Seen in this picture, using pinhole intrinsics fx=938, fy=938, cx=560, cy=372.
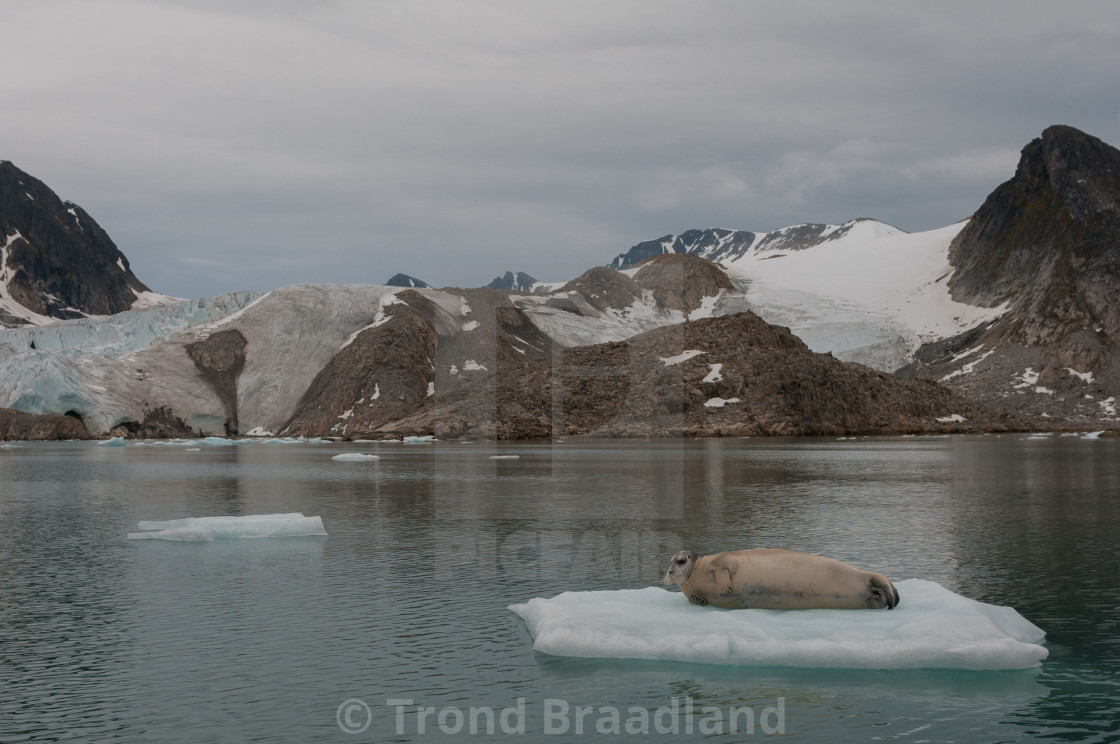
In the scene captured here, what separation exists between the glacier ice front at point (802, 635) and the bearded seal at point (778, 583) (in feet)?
0.78

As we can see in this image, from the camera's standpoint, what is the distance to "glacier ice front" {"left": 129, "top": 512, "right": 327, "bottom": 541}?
31.0 metres

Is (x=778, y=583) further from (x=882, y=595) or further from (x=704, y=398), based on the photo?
(x=704, y=398)

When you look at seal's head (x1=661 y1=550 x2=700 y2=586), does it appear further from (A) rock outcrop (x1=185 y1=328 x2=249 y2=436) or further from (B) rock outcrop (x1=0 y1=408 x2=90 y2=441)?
(A) rock outcrop (x1=185 y1=328 x2=249 y2=436)

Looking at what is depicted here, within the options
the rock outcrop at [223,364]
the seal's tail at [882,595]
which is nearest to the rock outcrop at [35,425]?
the rock outcrop at [223,364]

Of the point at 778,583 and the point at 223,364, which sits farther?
the point at 223,364

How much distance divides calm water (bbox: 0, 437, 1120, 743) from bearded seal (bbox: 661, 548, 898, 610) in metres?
2.57

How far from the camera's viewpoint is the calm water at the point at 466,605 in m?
13.3

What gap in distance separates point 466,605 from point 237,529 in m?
A: 13.9

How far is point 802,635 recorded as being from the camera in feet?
52.3

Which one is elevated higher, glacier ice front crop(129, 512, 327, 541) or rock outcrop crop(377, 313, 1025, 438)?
rock outcrop crop(377, 313, 1025, 438)

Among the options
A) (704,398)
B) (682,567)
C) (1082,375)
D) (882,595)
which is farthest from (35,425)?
(1082,375)

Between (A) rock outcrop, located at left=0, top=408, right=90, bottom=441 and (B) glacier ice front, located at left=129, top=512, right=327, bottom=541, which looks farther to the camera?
(A) rock outcrop, located at left=0, top=408, right=90, bottom=441

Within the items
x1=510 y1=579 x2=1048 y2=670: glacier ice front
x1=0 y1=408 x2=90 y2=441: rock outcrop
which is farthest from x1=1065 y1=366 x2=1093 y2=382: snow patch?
x1=510 y1=579 x2=1048 y2=670: glacier ice front

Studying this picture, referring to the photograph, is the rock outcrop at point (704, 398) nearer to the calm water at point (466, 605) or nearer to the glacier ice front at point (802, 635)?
the calm water at point (466, 605)
